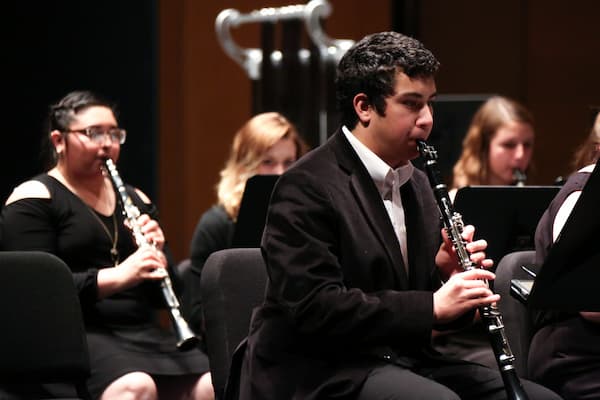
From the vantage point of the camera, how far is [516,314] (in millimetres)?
2773

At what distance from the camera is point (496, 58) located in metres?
6.03

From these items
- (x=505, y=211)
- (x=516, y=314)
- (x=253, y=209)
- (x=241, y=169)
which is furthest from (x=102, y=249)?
(x=516, y=314)

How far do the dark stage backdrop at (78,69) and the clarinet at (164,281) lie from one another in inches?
93.2

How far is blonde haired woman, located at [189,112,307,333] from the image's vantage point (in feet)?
12.7

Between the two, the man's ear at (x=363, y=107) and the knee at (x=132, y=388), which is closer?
the man's ear at (x=363, y=107)

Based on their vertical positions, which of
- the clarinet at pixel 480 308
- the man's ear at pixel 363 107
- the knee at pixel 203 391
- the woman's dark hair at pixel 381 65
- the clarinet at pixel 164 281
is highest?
the woman's dark hair at pixel 381 65

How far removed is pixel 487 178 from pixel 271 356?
2.20 meters

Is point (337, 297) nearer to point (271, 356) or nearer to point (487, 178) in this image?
point (271, 356)

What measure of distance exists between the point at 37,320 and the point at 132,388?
437 mm

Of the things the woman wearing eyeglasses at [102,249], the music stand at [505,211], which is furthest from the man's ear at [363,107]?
the woman wearing eyeglasses at [102,249]

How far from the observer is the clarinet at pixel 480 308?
2.28 meters

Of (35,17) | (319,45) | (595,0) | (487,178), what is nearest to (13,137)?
(35,17)

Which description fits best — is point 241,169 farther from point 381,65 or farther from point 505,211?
point 381,65

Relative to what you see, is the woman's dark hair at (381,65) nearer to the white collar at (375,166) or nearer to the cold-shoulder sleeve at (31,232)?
the white collar at (375,166)
